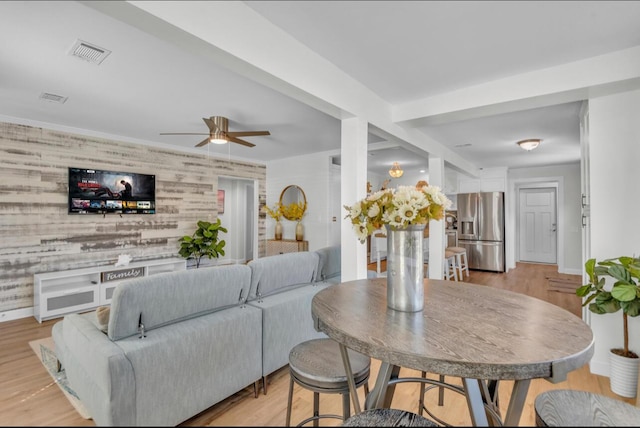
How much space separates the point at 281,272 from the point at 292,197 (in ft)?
12.5

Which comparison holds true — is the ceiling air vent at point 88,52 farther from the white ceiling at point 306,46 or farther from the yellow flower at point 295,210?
the yellow flower at point 295,210

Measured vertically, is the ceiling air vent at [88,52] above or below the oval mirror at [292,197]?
above

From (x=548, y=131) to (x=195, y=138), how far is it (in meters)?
4.94

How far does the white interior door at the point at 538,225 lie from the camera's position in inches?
286

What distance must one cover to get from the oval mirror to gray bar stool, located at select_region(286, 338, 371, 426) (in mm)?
4439

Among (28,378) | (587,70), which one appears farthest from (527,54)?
(28,378)

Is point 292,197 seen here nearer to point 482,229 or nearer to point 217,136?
point 217,136

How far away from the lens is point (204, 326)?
1.67m

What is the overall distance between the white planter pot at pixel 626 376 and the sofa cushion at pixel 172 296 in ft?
8.81

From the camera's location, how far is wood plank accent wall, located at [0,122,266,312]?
3.50m

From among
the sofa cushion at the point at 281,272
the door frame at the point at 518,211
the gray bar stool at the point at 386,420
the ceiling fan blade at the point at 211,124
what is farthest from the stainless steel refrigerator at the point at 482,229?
the gray bar stool at the point at 386,420

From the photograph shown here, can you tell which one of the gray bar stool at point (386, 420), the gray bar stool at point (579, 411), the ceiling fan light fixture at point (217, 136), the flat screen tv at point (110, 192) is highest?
the ceiling fan light fixture at point (217, 136)

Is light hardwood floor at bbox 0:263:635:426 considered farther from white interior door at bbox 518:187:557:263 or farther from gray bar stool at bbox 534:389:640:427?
white interior door at bbox 518:187:557:263

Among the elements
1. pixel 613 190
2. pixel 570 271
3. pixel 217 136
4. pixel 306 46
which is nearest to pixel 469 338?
pixel 306 46
